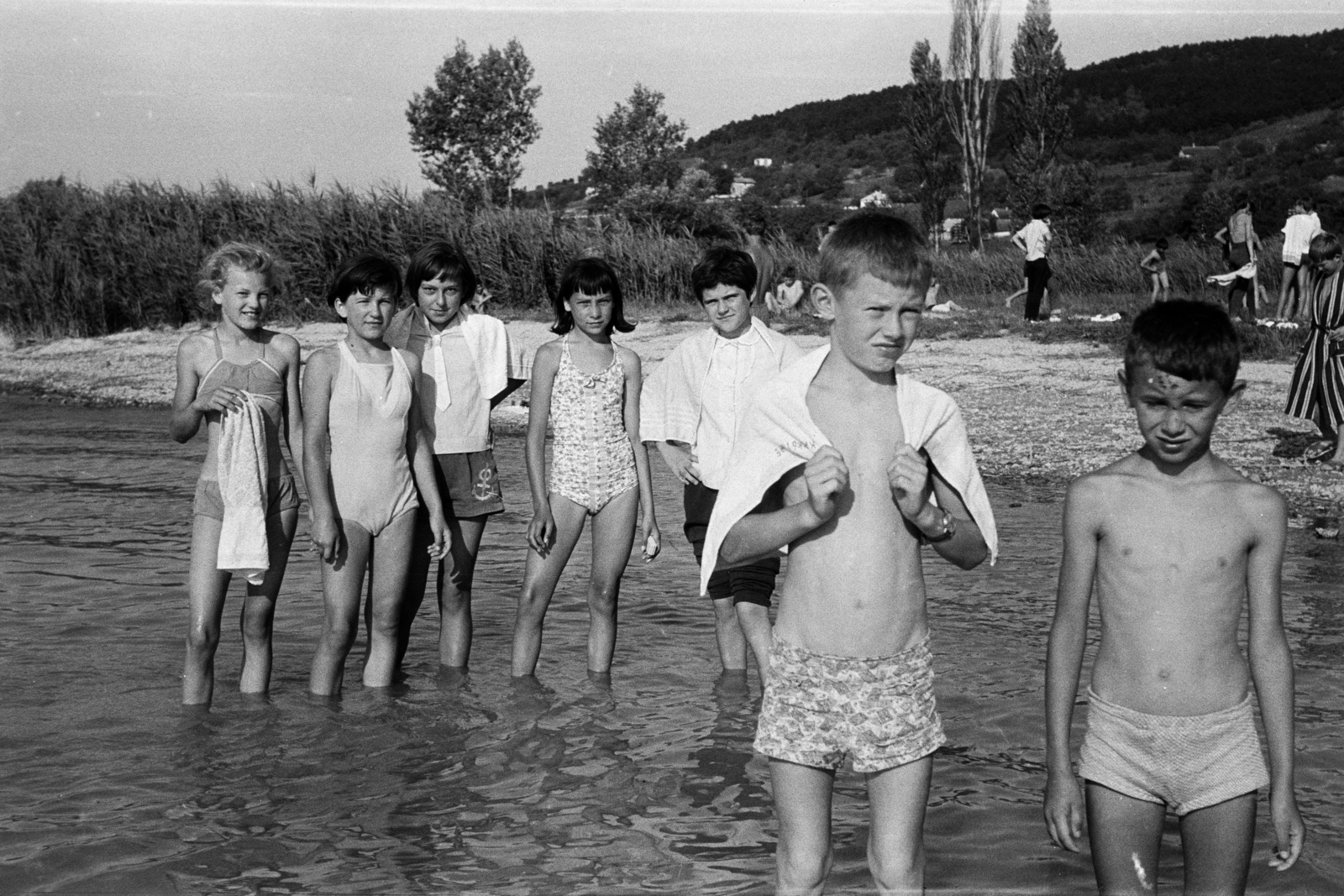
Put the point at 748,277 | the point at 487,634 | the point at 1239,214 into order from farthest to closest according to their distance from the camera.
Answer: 1. the point at 1239,214
2. the point at 487,634
3. the point at 748,277

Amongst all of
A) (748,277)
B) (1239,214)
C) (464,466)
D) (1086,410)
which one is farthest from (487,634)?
(1239,214)

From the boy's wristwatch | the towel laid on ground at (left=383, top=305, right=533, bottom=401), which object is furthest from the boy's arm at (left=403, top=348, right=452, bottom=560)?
the boy's wristwatch

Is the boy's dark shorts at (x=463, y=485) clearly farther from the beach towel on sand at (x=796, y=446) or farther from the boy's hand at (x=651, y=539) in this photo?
the beach towel on sand at (x=796, y=446)

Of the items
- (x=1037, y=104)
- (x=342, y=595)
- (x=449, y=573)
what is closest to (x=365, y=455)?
(x=342, y=595)

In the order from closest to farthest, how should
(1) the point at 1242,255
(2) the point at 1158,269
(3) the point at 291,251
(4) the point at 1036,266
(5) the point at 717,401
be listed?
(5) the point at 717,401 → (4) the point at 1036,266 → (1) the point at 1242,255 → (2) the point at 1158,269 → (3) the point at 291,251

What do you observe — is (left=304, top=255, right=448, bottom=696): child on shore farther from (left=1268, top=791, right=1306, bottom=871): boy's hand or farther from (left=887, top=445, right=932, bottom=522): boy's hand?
(left=1268, top=791, right=1306, bottom=871): boy's hand

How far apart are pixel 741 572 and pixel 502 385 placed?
4.66 ft

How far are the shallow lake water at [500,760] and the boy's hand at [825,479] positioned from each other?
1.82 meters

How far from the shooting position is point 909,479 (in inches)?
121

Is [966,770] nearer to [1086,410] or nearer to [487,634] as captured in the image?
[487,634]

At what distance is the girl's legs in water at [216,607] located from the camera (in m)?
5.41

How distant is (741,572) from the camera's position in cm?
548

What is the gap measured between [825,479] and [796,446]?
25 centimetres

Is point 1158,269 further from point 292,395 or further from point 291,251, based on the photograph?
point 292,395
